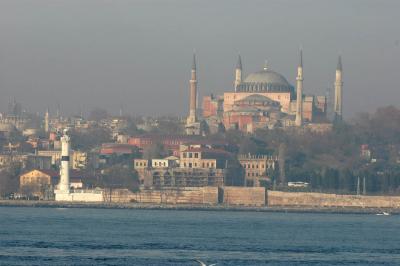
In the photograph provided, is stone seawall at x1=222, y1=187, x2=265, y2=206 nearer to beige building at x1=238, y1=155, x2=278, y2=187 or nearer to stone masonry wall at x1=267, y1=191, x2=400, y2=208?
stone masonry wall at x1=267, y1=191, x2=400, y2=208

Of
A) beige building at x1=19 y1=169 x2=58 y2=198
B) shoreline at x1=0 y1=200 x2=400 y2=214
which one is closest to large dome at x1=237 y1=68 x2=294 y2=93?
beige building at x1=19 y1=169 x2=58 y2=198

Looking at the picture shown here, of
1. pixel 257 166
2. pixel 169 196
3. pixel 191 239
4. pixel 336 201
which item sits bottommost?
pixel 191 239

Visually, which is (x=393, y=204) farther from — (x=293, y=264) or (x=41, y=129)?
(x=41, y=129)

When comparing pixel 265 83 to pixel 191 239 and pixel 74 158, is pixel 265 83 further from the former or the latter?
pixel 191 239

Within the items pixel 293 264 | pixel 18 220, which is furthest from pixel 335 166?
pixel 293 264

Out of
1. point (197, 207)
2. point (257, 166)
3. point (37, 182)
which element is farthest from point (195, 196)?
point (257, 166)

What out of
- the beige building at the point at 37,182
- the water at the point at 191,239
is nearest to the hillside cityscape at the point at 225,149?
the beige building at the point at 37,182
